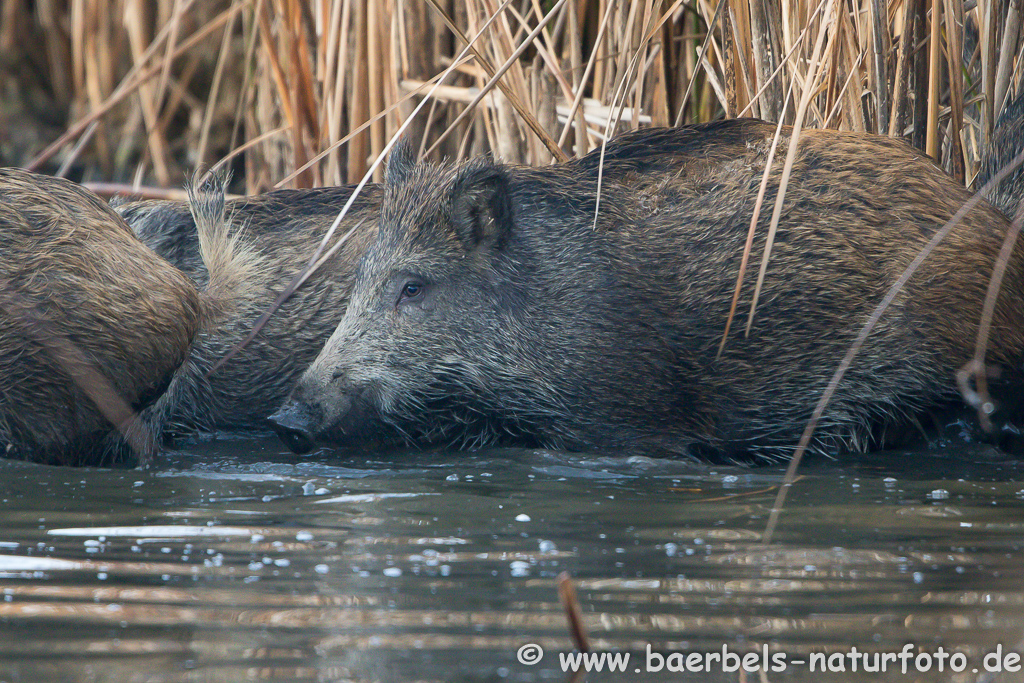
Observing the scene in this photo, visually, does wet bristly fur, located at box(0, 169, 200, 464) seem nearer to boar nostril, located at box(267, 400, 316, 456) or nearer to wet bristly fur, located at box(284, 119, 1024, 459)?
boar nostril, located at box(267, 400, 316, 456)

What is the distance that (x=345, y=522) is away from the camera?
111 inches

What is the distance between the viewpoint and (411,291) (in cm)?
416

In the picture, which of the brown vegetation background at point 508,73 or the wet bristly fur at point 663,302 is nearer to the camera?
the wet bristly fur at point 663,302

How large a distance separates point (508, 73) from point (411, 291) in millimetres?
1380

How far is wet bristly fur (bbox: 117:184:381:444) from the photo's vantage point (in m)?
4.34

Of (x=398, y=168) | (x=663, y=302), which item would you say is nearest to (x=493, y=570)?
(x=663, y=302)

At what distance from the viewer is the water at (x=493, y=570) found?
1.90 meters

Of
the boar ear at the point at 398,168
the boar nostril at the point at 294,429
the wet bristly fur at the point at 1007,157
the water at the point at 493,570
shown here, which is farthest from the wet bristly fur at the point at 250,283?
the wet bristly fur at the point at 1007,157

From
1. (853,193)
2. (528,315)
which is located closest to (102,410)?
(528,315)

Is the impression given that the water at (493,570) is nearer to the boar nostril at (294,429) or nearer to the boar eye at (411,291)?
the boar nostril at (294,429)

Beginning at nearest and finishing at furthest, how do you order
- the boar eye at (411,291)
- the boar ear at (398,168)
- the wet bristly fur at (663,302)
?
the wet bristly fur at (663,302) < the boar eye at (411,291) < the boar ear at (398,168)

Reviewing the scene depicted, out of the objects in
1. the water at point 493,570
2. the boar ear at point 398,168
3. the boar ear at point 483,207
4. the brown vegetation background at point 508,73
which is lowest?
the water at point 493,570

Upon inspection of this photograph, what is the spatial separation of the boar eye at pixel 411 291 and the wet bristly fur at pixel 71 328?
75 cm

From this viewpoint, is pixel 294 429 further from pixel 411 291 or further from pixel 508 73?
pixel 508 73
